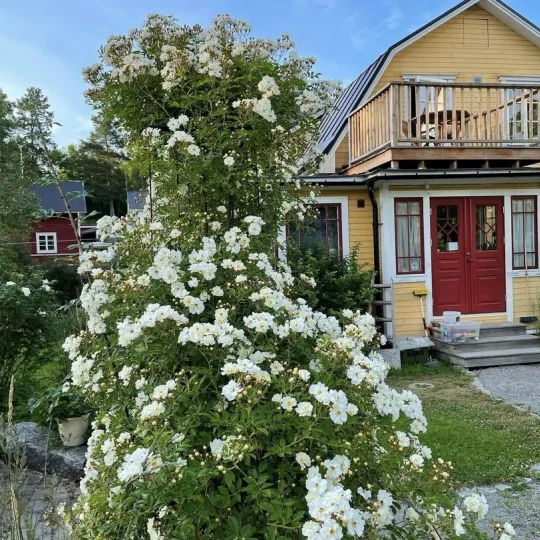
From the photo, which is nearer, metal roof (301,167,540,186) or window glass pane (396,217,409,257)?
metal roof (301,167,540,186)

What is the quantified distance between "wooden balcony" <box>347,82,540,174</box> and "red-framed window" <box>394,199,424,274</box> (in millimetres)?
673

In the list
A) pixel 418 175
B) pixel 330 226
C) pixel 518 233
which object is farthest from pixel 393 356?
pixel 518 233

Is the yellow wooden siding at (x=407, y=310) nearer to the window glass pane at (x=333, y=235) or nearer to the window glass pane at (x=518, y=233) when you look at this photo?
the window glass pane at (x=333, y=235)

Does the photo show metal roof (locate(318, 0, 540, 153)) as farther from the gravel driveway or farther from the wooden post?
the gravel driveway

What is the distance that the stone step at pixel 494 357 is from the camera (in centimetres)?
705

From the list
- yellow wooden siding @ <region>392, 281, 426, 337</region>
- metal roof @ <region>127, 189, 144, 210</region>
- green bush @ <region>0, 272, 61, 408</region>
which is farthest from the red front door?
green bush @ <region>0, 272, 61, 408</region>

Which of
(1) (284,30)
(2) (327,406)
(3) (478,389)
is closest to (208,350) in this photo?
(2) (327,406)

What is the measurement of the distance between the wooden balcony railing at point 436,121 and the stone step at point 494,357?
325 cm

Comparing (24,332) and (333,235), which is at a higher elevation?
(333,235)

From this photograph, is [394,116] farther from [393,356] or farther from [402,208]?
[393,356]

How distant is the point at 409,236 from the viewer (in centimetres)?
799

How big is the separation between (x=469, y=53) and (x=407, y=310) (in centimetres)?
586

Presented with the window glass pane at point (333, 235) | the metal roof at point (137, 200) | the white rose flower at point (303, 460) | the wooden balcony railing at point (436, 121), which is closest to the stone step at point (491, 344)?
the window glass pane at point (333, 235)

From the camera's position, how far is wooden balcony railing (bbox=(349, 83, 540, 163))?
24.1 ft
